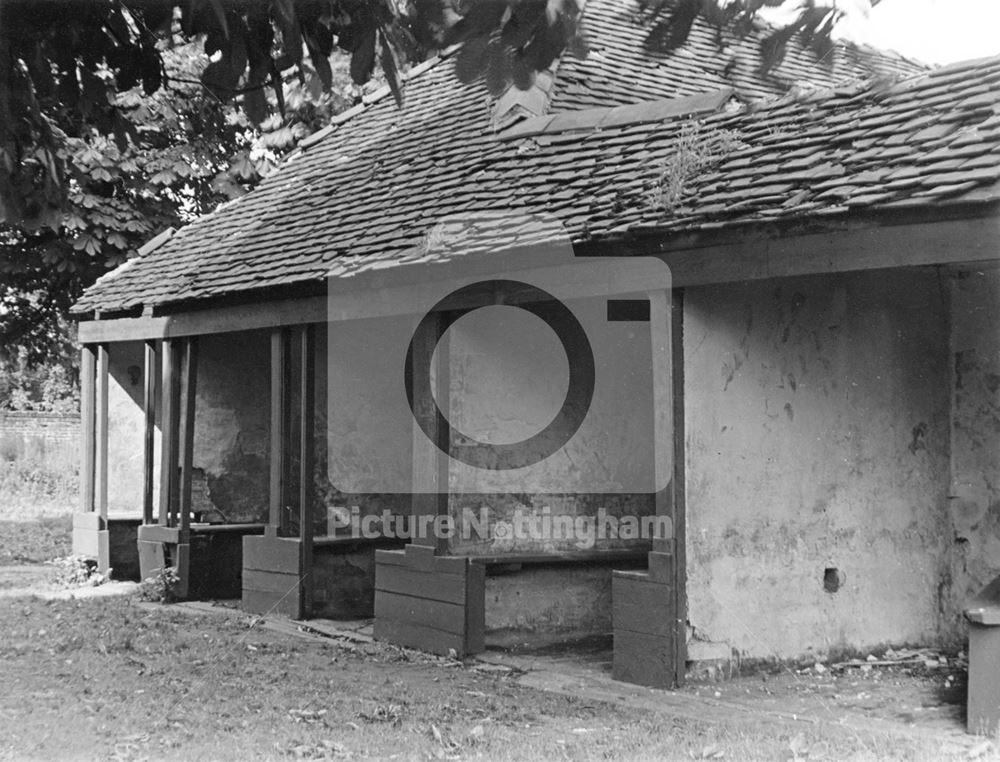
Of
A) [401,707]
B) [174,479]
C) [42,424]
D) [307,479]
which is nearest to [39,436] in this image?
[42,424]

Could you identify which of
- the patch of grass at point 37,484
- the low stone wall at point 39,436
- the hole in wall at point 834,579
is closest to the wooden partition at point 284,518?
the hole in wall at point 834,579

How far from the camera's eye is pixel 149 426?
12.2 metres

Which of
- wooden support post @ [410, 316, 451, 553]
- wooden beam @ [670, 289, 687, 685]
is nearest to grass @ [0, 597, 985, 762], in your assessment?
wooden beam @ [670, 289, 687, 685]

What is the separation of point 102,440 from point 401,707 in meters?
7.27

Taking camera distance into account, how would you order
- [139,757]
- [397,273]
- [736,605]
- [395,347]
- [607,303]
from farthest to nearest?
[395,347] < [607,303] < [397,273] < [736,605] < [139,757]

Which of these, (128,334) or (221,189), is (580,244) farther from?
(221,189)

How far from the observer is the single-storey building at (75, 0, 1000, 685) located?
22.6 ft

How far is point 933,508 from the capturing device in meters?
8.05

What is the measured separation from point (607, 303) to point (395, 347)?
2391 millimetres

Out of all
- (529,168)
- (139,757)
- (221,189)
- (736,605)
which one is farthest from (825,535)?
(221,189)

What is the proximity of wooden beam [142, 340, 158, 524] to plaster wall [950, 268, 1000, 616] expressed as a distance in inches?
302

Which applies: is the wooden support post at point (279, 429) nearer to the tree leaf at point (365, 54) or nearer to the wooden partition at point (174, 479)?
the wooden partition at point (174, 479)

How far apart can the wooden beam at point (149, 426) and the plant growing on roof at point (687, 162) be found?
670 centimetres

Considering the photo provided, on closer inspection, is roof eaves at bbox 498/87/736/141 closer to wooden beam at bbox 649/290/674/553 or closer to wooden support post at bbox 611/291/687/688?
wooden beam at bbox 649/290/674/553
